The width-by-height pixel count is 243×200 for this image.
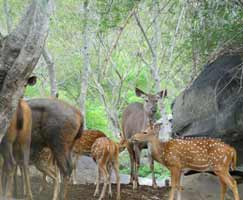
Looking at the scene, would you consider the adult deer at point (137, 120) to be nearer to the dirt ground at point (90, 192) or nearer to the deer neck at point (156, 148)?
the dirt ground at point (90, 192)

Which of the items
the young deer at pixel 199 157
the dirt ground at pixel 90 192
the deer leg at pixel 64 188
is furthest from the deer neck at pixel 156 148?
the deer leg at pixel 64 188

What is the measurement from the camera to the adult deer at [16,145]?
7.61 meters

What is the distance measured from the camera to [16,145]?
7.94 m

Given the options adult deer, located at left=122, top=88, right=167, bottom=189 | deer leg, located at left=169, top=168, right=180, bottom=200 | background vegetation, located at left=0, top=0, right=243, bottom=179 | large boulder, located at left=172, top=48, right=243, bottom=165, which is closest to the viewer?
deer leg, located at left=169, top=168, right=180, bottom=200

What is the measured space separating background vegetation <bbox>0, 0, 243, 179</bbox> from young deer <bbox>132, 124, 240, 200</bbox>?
1.07 metres

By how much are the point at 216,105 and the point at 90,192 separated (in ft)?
9.11

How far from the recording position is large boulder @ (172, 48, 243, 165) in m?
10.1

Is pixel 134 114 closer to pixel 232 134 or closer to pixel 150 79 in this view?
pixel 232 134

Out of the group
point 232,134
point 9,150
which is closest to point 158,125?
point 232,134

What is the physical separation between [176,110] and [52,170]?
3.26 m

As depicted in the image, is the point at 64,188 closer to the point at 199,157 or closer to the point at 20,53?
the point at 199,157

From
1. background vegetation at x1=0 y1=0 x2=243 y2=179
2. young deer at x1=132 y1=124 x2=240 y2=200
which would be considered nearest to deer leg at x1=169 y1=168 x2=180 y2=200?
young deer at x1=132 y1=124 x2=240 y2=200

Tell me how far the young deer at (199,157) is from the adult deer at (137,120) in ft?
6.42

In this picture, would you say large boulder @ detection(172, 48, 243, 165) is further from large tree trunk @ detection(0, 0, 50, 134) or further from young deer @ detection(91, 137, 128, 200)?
large tree trunk @ detection(0, 0, 50, 134)
